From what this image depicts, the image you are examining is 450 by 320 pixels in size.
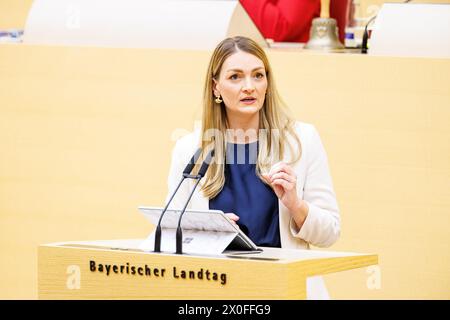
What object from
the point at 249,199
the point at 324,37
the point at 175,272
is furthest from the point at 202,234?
the point at 324,37

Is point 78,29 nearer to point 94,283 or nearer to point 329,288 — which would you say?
point 329,288

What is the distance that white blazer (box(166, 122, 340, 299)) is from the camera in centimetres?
286

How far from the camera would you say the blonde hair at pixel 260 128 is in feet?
9.87

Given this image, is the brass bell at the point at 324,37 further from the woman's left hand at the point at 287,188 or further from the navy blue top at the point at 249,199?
the woman's left hand at the point at 287,188

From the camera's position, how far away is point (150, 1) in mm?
4238

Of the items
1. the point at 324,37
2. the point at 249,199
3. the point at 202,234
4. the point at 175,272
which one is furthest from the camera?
the point at 324,37

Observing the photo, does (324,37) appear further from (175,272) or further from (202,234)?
(175,272)

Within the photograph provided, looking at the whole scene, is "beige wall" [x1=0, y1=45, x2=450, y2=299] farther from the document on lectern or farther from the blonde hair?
the document on lectern

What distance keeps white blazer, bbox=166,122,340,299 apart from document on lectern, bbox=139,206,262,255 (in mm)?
269

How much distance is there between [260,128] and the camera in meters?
3.07

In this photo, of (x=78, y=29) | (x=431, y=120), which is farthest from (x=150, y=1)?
(x=431, y=120)

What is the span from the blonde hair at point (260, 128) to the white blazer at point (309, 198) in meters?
0.03

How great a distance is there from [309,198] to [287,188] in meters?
0.30

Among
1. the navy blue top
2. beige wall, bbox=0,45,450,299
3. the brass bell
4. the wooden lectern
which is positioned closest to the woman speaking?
the navy blue top
